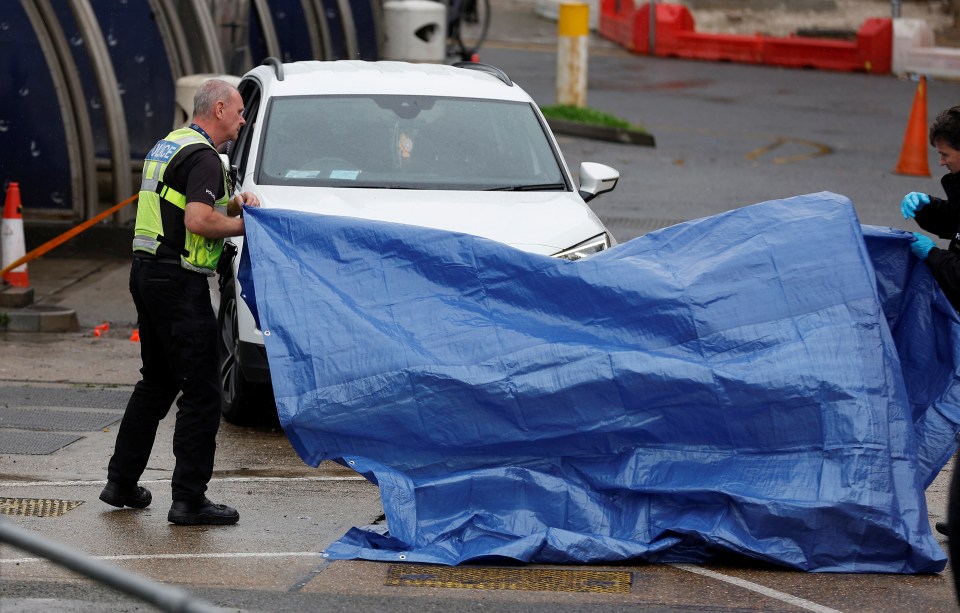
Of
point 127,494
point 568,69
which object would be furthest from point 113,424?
point 568,69

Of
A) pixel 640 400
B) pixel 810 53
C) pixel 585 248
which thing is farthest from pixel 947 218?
pixel 810 53

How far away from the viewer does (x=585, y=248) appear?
7.56 metres

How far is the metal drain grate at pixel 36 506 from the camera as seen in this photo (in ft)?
20.4

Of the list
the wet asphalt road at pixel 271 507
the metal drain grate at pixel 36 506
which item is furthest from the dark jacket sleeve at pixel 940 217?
the metal drain grate at pixel 36 506

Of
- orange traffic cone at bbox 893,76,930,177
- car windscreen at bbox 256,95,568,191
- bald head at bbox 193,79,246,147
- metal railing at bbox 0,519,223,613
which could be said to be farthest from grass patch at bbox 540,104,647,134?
metal railing at bbox 0,519,223,613

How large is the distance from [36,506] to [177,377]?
91 centimetres

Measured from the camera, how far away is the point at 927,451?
5.94 metres

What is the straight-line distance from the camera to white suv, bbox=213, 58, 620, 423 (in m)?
7.55

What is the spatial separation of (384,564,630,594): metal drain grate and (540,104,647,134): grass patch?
13.5 m

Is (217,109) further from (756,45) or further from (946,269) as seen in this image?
(756,45)

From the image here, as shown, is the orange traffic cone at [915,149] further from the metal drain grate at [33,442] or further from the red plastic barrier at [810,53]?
the metal drain grate at [33,442]

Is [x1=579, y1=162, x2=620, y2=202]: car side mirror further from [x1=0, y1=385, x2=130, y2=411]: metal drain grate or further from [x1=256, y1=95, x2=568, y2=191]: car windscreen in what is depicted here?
[x1=0, y1=385, x2=130, y2=411]: metal drain grate

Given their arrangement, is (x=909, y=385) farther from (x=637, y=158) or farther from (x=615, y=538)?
(x=637, y=158)

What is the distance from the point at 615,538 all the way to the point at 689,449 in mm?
455
